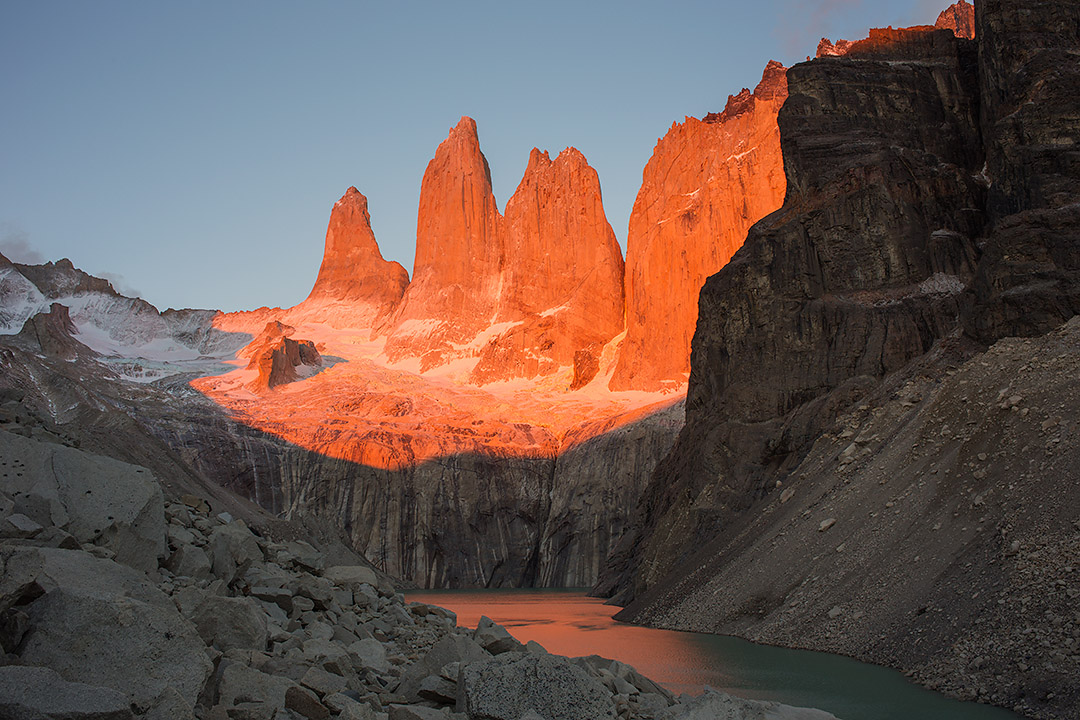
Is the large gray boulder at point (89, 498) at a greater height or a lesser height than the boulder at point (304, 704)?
greater

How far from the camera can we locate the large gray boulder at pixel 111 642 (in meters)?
6.97

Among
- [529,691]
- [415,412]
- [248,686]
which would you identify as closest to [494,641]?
[529,691]

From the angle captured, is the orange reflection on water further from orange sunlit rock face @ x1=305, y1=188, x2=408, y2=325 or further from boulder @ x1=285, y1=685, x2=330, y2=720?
orange sunlit rock face @ x1=305, y1=188, x2=408, y2=325

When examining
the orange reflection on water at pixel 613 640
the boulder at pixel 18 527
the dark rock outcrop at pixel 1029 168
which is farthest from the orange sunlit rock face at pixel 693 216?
the boulder at pixel 18 527

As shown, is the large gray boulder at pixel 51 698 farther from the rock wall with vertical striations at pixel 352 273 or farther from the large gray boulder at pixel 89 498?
the rock wall with vertical striations at pixel 352 273

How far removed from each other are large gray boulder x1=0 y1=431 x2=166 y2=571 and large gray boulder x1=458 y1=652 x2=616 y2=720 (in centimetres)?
404

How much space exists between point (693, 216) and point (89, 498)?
8214 centimetres

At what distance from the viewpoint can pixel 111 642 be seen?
7.26 metres

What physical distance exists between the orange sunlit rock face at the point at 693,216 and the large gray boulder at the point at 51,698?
7941 cm

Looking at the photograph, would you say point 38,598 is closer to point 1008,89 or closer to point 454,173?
point 1008,89

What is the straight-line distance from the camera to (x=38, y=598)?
7457 millimetres

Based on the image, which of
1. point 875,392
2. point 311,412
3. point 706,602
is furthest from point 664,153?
point 706,602

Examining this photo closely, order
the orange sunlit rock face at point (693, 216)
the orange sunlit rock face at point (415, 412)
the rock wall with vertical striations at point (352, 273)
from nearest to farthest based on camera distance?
1. the orange sunlit rock face at point (415, 412)
2. the orange sunlit rock face at point (693, 216)
3. the rock wall with vertical striations at point (352, 273)

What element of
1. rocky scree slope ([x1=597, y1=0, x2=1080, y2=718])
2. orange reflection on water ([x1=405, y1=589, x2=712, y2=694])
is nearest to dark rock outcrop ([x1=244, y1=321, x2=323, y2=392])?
rocky scree slope ([x1=597, y1=0, x2=1080, y2=718])
